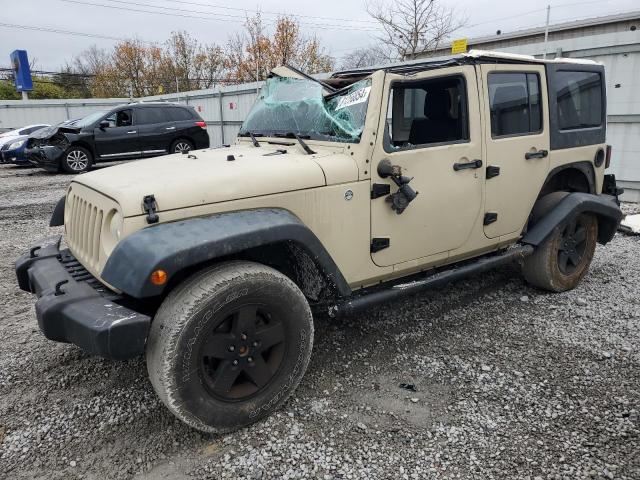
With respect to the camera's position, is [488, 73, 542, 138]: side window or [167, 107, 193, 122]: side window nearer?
[488, 73, 542, 138]: side window

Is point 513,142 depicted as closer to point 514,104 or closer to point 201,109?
point 514,104

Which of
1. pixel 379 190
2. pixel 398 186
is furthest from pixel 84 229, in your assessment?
pixel 398 186

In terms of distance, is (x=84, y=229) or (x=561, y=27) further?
(x=561, y=27)

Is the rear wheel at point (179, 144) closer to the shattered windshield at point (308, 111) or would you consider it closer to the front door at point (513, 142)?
the shattered windshield at point (308, 111)

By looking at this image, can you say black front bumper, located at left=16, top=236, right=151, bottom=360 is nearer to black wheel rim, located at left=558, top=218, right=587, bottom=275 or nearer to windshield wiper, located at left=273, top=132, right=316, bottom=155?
windshield wiper, located at left=273, top=132, right=316, bottom=155

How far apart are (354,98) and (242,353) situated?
170cm

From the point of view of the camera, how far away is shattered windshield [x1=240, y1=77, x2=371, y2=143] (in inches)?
122

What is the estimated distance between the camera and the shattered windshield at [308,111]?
3105 millimetres

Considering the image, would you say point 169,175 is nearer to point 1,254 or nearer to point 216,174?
point 216,174

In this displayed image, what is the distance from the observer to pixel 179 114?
43.2 feet

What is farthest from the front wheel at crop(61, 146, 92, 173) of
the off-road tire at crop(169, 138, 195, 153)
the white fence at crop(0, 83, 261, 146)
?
the white fence at crop(0, 83, 261, 146)

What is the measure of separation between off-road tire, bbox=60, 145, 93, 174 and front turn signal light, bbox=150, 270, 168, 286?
37.9 feet

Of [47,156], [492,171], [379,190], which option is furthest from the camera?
[47,156]

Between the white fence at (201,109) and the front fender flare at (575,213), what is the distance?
1265 centimetres
